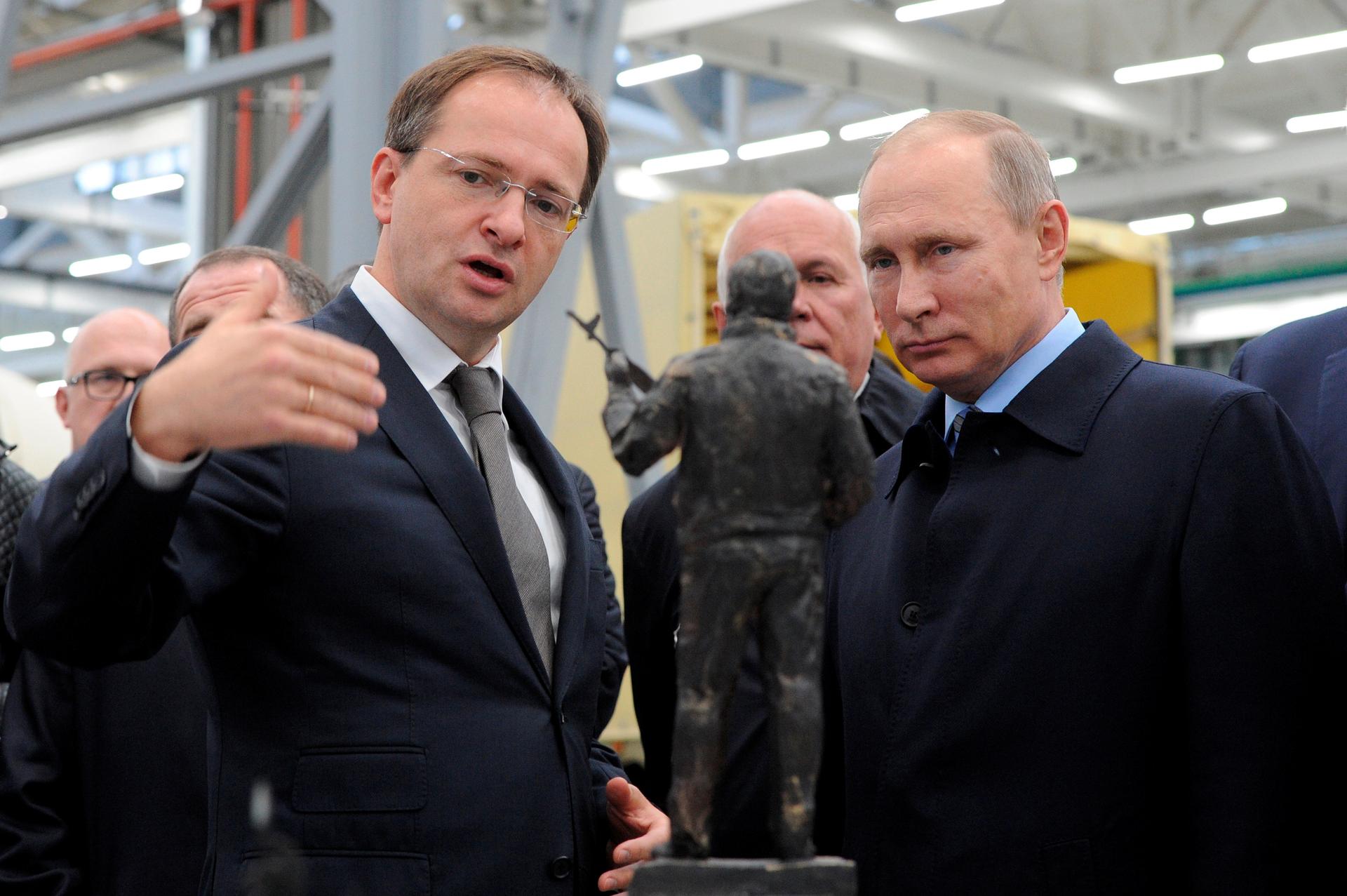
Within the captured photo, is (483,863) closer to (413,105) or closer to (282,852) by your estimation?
(282,852)

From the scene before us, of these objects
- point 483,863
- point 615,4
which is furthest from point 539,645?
point 615,4

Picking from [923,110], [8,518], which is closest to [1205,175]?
[923,110]

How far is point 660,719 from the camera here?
2.70 metres

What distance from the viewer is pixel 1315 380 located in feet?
8.56

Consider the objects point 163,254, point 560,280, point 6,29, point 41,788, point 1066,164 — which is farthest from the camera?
point 163,254

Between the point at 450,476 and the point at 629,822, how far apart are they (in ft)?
1.84

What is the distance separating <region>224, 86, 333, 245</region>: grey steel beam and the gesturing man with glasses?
114cm

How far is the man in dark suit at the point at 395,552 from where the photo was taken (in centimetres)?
170

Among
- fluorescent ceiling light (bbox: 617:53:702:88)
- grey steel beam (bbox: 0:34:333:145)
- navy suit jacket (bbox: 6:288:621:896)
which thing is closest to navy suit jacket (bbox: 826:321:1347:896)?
navy suit jacket (bbox: 6:288:621:896)

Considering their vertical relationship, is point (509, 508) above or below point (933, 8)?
below

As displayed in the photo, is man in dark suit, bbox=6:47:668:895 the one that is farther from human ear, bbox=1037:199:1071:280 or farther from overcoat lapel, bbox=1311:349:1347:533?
overcoat lapel, bbox=1311:349:1347:533

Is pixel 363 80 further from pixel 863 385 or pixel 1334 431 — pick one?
pixel 1334 431

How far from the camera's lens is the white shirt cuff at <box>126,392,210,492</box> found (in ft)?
5.54

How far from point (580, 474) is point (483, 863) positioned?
4.07 feet
